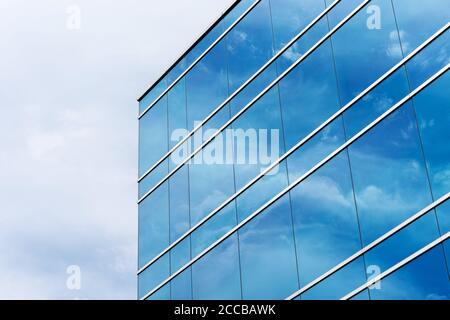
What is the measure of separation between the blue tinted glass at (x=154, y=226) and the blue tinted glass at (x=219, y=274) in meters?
2.28

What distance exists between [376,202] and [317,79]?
14.7 ft

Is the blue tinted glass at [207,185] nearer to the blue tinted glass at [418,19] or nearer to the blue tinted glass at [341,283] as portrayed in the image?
the blue tinted glass at [341,283]

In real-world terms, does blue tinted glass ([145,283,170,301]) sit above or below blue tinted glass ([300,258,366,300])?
above

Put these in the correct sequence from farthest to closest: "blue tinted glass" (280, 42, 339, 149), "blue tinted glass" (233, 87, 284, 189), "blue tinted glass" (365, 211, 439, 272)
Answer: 1. "blue tinted glass" (233, 87, 284, 189)
2. "blue tinted glass" (280, 42, 339, 149)
3. "blue tinted glass" (365, 211, 439, 272)

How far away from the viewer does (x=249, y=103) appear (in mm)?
22906

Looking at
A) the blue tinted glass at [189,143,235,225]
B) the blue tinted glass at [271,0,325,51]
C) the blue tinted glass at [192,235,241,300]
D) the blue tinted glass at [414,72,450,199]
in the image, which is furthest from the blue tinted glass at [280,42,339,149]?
the blue tinted glass at [192,235,241,300]

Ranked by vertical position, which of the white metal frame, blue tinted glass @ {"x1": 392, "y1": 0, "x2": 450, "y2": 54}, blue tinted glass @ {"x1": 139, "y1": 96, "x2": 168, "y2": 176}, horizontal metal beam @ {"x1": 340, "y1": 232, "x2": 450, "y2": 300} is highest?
the white metal frame

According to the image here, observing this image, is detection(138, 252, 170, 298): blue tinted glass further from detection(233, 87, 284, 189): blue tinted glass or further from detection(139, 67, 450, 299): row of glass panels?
detection(233, 87, 284, 189): blue tinted glass

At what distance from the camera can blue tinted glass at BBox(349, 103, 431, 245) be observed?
1695 centimetres

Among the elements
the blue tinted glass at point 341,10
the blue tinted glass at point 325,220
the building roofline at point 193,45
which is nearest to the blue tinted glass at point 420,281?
the blue tinted glass at point 325,220

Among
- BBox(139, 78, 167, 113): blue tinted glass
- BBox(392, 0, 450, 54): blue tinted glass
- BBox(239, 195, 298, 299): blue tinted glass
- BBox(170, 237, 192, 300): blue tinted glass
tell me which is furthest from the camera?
BBox(139, 78, 167, 113): blue tinted glass

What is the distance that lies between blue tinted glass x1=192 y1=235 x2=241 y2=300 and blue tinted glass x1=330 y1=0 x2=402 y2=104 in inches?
217

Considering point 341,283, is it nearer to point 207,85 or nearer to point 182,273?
point 182,273
